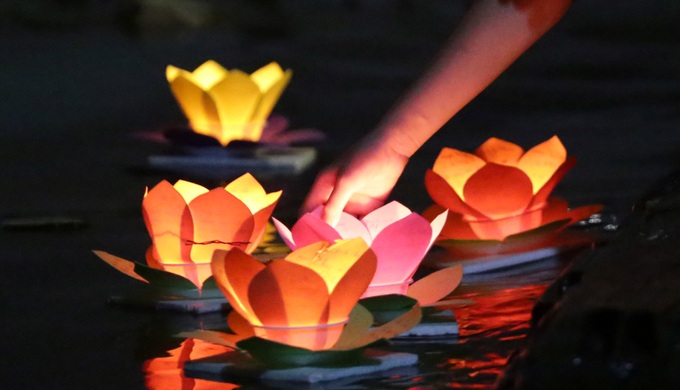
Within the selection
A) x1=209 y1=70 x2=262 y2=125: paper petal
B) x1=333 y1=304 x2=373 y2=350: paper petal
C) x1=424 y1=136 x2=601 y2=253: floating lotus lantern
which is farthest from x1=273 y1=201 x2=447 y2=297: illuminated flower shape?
x1=209 y1=70 x2=262 y2=125: paper petal

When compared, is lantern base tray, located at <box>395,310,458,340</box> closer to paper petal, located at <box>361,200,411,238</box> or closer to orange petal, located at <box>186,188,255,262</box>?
paper petal, located at <box>361,200,411,238</box>

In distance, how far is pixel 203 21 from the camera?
6.31 meters

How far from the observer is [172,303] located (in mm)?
1740

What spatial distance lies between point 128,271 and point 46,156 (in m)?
1.62

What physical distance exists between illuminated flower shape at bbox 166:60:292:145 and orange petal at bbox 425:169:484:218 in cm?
123

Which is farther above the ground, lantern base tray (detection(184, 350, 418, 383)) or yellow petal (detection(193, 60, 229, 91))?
yellow petal (detection(193, 60, 229, 91))

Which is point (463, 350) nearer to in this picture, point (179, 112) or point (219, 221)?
point (219, 221)

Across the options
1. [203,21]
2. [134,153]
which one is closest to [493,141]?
[134,153]

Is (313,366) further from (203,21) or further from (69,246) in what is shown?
(203,21)

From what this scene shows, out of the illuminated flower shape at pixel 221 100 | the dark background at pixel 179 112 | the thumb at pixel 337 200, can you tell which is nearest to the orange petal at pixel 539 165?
the dark background at pixel 179 112

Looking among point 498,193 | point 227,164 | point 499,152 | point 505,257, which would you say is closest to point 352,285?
point 505,257

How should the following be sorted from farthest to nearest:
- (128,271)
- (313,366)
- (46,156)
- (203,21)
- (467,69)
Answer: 1. (203,21)
2. (46,156)
3. (128,271)
4. (467,69)
5. (313,366)

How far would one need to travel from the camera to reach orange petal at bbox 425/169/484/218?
2188 mm

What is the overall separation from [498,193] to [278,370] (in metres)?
0.90
